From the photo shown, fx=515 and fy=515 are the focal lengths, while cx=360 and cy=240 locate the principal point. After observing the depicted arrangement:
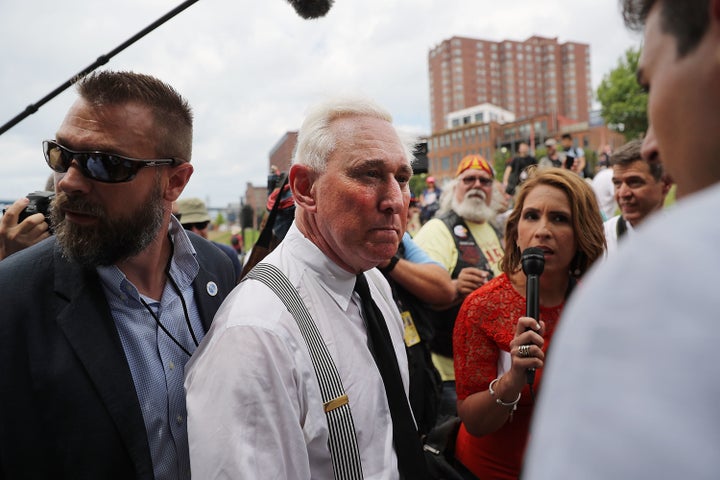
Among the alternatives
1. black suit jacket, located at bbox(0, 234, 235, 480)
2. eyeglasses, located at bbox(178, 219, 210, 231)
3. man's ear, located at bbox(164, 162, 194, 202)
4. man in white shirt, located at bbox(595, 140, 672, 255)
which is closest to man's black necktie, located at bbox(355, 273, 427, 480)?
black suit jacket, located at bbox(0, 234, 235, 480)

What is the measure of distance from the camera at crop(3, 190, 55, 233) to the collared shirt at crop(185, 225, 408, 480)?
130cm

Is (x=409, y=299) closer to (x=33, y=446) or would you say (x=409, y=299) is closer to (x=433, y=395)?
(x=433, y=395)

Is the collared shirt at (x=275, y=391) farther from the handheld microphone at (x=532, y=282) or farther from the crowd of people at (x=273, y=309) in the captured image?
the handheld microphone at (x=532, y=282)

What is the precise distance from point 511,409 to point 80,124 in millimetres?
2106

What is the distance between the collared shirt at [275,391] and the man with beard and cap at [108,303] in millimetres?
262

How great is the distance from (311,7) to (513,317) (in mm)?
1917

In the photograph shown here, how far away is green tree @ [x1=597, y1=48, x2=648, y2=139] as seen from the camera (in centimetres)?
4078

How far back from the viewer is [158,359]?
1868 millimetres

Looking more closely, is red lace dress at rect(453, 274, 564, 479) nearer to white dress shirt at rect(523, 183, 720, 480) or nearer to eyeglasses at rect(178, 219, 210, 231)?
white dress shirt at rect(523, 183, 720, 480)

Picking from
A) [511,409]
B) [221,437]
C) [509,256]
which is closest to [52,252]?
[221,437]

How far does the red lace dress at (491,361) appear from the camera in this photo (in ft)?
7.92

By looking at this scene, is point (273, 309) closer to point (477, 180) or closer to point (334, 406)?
point (334, 406)

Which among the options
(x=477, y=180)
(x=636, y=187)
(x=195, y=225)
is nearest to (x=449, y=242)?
(x=477, y=180)

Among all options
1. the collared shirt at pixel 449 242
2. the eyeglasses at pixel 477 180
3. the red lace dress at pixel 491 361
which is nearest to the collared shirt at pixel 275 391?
the red lace dress at pixel 491 361
